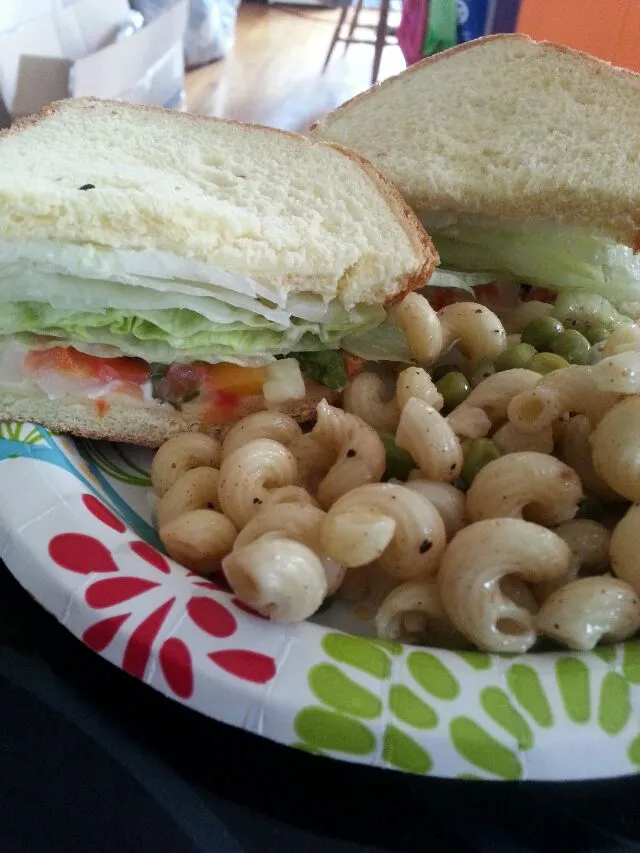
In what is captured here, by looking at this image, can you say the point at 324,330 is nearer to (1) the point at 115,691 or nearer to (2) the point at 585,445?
(2) the point at 585,445

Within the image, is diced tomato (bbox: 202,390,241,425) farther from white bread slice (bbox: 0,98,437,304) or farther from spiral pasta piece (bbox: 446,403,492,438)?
spiral pasta piece (bbox: 446,403,492,438)

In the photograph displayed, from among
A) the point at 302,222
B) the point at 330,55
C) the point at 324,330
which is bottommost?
the point at 330,55

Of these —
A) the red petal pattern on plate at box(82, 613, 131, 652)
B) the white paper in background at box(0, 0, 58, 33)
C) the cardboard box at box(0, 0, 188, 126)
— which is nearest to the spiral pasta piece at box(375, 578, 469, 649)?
the red petal pattern on plate at box(82, 613, 131, 652)

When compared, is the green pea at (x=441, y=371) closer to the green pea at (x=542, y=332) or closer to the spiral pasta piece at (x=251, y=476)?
the green pea at (x=542, y=332)

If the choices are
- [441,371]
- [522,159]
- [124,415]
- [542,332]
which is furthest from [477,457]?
[522,159]

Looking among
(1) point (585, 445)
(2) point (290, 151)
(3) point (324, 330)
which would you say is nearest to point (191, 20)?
(2) point (290, 151)

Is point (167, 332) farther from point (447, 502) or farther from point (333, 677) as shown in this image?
point (333, 677)
